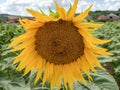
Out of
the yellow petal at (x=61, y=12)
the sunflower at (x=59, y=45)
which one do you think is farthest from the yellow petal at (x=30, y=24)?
the yellow petal at (x=61, y=12)

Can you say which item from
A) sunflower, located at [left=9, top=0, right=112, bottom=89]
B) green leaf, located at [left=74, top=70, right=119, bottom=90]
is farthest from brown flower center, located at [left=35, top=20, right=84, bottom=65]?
green leaf, located at [left=74, top=70, right=119, bottom=90]

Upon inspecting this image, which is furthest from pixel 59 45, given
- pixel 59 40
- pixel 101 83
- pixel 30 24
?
pixel 101 83

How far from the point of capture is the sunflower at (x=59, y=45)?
1522mm

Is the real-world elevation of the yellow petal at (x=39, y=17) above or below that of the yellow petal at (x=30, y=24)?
above

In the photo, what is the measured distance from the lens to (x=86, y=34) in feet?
5.07

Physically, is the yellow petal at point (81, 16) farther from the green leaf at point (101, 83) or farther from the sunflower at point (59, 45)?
the green leaf at point (101, 83)

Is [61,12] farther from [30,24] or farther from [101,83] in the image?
[101,83]

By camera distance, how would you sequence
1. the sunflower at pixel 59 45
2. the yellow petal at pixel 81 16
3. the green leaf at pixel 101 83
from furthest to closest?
the green leaf at pixel 101 83 < the sunflower at pixel 59 45 < the yellow petal at pixel 81 16

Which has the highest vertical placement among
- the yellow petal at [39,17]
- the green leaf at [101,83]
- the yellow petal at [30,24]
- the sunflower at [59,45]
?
the yellow petal at [39,17]

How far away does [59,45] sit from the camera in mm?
1591

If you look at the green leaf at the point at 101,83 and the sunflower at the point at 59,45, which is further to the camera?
the green leaf at the point at 101,83

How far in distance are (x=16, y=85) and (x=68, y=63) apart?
0.75 m

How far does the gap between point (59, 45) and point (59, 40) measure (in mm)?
26

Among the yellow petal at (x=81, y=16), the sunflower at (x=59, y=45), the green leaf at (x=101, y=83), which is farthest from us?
the green leaf at (x=101, y=83)
